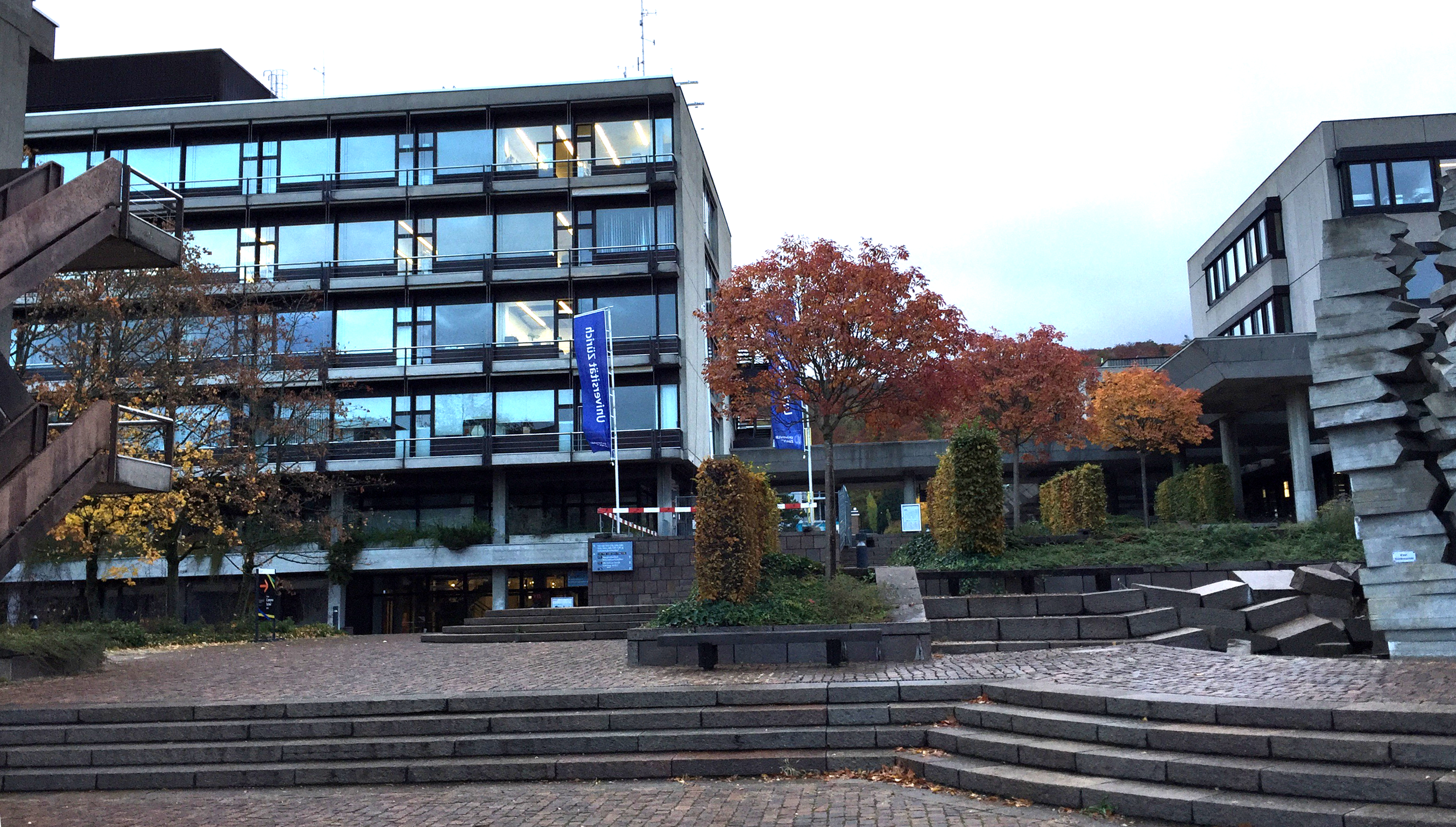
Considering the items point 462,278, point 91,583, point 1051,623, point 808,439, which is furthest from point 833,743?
point 462,278

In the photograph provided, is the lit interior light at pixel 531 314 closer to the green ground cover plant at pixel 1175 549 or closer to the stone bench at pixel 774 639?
the green ground cover plant at pixel 1175 549

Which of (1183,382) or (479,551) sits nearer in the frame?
(1183,382)

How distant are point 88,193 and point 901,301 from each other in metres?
13.7

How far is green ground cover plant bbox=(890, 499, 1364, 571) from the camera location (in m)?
20.0

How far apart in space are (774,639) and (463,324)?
29753 mm

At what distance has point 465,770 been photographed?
1058cm

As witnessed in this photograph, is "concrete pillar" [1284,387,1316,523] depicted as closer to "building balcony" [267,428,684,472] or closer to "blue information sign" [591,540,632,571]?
"building balcony" [267,428,684,472]

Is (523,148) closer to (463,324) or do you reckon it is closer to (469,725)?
(463,324)

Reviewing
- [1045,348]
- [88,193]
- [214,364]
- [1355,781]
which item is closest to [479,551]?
[214,364]

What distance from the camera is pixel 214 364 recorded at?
28391 mm

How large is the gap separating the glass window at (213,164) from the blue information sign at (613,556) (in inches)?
975

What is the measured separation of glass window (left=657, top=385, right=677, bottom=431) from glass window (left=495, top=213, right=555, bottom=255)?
677cm

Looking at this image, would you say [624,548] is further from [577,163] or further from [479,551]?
[577,163]

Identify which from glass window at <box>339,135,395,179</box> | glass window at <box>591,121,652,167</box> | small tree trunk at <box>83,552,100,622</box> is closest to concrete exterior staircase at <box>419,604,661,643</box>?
small tree trunk at <box>83,552,100,622</box>
